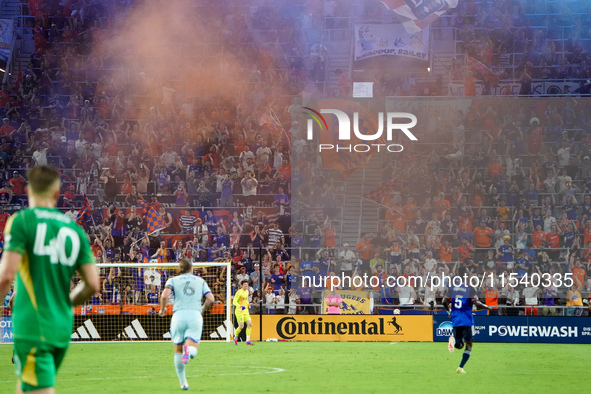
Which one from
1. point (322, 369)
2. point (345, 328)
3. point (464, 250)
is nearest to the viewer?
point (322, 369)

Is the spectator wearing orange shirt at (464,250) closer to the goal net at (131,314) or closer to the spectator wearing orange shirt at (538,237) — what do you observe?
the spectator wearing orange shirt at (538,237)

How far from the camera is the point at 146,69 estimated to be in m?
34.9

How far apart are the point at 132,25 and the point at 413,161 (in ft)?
48.5

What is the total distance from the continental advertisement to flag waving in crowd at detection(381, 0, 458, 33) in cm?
Result: 1241

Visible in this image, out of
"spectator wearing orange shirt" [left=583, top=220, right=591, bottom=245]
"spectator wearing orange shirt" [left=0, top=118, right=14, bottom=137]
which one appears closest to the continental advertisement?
"spectator wearing orange shirt" [left=583, top=220, right=591, bottom=245]

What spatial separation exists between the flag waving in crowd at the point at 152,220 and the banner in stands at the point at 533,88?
486 inches

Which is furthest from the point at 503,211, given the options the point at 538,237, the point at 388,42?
the point at 388,42

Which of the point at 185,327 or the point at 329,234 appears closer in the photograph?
the point at 185,327

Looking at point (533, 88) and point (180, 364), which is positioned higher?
point (533, 88)

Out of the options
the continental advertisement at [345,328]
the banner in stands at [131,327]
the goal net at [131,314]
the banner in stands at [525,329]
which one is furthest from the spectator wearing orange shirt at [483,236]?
the banner in stands at [131,327]

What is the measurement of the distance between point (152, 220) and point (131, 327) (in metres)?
4.66

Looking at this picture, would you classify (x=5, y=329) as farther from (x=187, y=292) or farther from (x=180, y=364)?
(x=187, y=292)

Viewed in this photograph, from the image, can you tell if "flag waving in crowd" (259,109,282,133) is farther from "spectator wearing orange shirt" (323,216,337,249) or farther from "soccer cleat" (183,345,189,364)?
Answer: "soccer cleat" (183,345,189,364)

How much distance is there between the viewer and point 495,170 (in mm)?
28781
